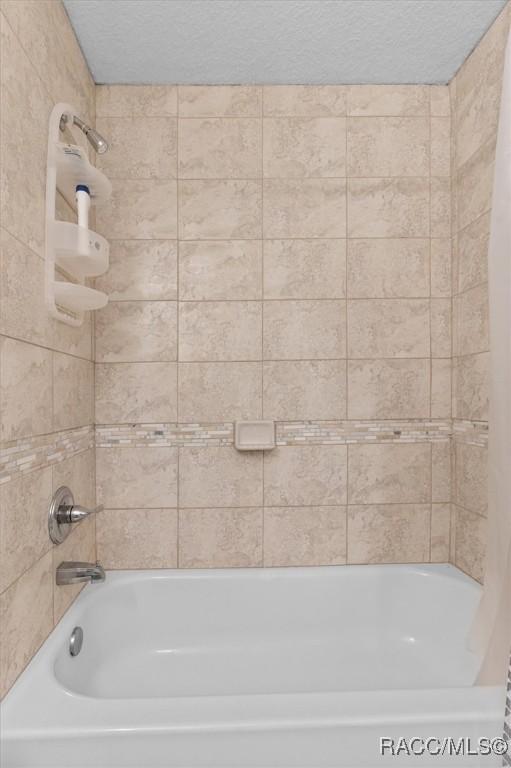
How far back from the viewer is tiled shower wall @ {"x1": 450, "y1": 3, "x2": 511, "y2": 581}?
68.0 inches

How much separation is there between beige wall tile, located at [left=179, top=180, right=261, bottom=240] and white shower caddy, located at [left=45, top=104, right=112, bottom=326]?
0.43 m

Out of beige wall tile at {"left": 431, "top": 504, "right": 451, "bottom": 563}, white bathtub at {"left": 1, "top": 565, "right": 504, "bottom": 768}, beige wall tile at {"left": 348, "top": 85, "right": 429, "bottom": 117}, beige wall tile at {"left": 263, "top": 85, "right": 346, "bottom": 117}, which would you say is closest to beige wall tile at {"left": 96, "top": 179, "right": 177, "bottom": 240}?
beige wall tile at {"left": 263, "top": 85, "right": 346, "bottom": 117}

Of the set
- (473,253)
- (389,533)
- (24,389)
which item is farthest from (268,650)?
(473,253)

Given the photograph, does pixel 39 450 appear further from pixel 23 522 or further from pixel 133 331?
pixel 133 331

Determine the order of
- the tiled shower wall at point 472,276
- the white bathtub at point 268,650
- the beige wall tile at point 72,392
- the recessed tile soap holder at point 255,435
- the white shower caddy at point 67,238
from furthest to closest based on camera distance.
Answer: the recessed tile soap holder at point 255,435, the tiled shower wall at point 472,276, the beige wall tile at point 72,392, the white shower caddy at point 67,238, the white bathtub at point 268,650

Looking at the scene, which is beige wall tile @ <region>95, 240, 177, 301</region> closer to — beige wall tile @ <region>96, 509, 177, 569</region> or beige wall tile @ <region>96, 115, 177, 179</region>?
beige wall tile @ <region>96, 115, 177, 179</region>

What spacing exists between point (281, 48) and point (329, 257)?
0.76m

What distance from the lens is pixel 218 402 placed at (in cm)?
197

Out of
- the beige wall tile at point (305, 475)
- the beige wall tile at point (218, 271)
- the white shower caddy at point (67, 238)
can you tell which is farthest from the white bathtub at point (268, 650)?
the beige wall tile at point (218, 271)

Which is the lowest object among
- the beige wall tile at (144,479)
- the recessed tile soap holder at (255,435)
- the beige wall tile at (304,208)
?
the beige wall tile at (144,479)

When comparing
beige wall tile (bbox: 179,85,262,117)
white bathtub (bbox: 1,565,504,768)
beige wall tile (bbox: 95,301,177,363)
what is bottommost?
white bathtub (bbox: 1,565,504,768)

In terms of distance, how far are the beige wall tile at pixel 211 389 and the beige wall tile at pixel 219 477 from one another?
0.15 meters

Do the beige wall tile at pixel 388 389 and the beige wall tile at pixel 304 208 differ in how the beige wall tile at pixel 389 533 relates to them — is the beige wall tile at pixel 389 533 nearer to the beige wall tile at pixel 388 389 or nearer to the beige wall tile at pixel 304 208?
the beige wall tile at pixel 388 389

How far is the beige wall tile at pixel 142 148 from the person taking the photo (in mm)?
1962
